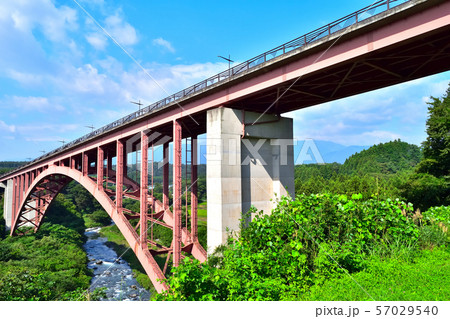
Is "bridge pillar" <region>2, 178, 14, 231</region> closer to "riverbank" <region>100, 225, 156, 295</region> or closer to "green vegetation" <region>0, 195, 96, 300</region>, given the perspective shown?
"green vegetation" <region>0, 195, 96, 300</region>

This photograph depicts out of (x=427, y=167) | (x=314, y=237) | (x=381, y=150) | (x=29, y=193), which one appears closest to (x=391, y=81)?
(x=314, y=237)

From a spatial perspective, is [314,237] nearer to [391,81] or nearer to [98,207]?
[391,81]

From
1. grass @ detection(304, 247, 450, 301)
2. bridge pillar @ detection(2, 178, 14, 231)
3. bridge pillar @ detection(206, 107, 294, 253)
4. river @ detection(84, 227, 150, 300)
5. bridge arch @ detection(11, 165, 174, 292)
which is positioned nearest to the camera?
grass @ detection(304, 247, 450, 301)

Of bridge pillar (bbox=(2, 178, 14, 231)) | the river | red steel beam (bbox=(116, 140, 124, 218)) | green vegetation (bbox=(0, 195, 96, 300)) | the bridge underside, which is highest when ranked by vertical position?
the bridge underside

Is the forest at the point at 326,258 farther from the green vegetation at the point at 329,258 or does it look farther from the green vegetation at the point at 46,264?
the green vegetation at the point at 46,264

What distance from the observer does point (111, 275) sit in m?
32.0

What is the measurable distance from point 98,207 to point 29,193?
47.1 meters

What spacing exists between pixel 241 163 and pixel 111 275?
28.6 m

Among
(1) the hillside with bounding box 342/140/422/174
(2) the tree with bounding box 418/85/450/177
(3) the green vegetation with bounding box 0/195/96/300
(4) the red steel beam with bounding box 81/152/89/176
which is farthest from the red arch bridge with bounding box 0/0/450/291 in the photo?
(1) the hillside with bounding box 342/140/422/174

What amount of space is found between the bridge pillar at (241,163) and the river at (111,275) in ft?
44.9

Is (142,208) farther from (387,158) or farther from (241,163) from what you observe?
(387,158)

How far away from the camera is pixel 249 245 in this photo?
7.29 m

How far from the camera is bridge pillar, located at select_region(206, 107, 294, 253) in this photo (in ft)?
37.2

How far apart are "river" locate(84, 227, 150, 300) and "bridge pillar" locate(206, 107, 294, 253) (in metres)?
13.7
